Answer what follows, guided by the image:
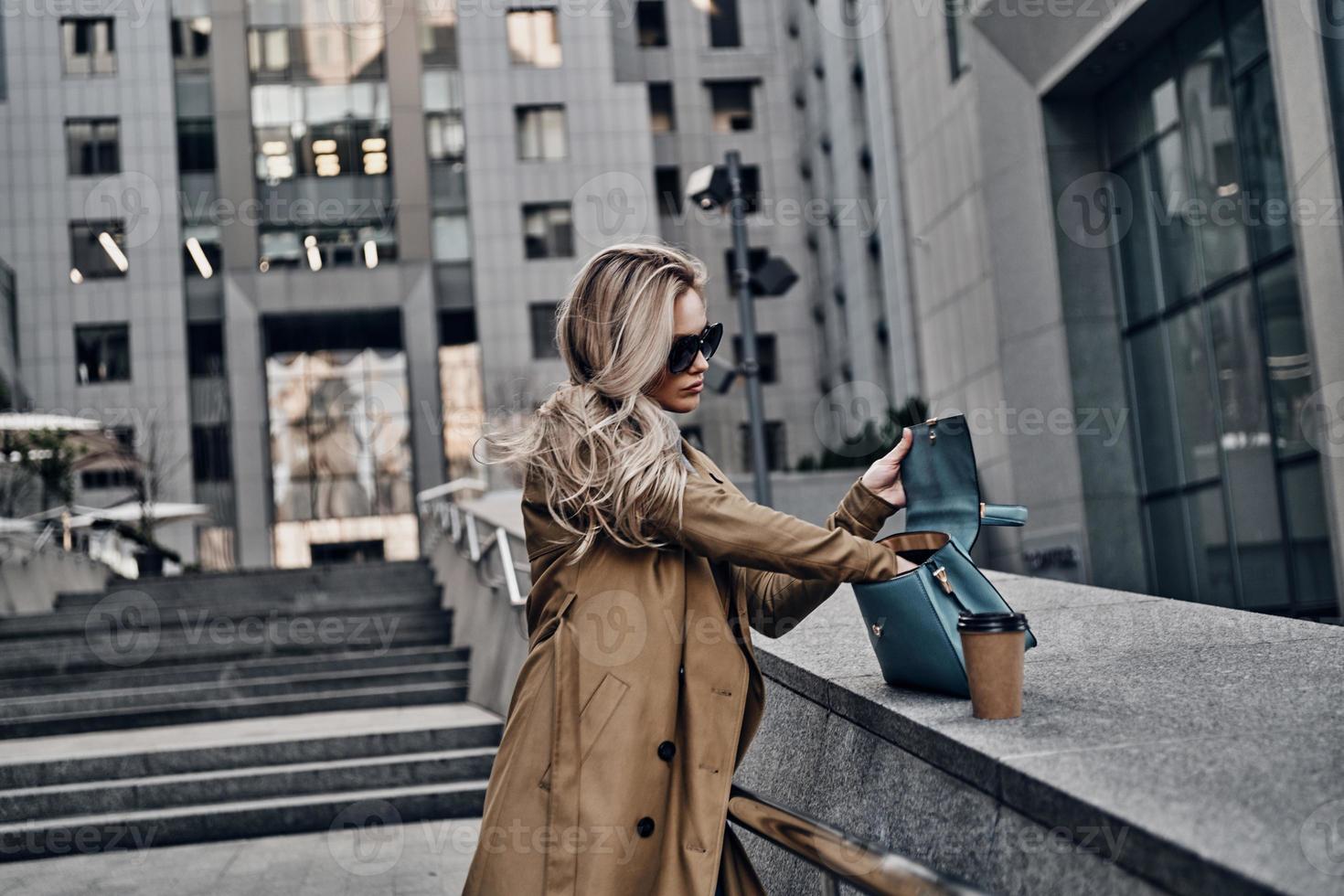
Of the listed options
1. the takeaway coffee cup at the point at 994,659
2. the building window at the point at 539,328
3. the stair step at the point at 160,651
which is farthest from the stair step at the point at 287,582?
the building window at the point at 539,328

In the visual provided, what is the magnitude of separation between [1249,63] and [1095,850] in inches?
560

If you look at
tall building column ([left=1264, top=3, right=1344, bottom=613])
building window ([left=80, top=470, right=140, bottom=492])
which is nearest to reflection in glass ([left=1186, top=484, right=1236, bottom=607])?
tall building column ([left=1264, top=3, right=1344, bottom=613])

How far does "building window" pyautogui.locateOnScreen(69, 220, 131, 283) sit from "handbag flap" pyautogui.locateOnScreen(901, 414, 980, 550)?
37500 millimetres

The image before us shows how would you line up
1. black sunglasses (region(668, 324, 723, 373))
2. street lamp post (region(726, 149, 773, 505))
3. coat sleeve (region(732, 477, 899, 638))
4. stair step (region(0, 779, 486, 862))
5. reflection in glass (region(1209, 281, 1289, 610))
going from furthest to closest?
reflection in glass (region(1209, 281, 1289, 610))
street lamp post (region(726, 149, 773, 505))
stair step (region(0, 779, 486, 862))
coat sleeve (region(732, 477, 899, 638))
black sunglasses (region(668, 324, 723, 373))

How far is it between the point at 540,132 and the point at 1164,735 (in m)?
37.8

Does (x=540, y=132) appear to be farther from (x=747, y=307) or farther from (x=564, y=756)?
(x=564, y=756)

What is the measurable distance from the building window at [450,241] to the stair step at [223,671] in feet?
90.9

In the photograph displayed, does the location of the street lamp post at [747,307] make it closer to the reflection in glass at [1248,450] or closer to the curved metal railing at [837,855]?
the reflection in glass at [1248,450]

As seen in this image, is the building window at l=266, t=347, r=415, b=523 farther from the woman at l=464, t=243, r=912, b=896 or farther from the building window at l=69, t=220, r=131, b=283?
the woman at l=464, t=243, r=912, b=896

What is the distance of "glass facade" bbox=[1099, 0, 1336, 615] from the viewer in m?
14.3

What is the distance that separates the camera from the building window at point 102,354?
36406 mm

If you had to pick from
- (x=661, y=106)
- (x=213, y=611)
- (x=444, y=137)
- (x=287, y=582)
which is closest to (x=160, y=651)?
(x=213, y=611)

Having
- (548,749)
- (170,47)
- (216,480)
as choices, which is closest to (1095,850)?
(548,749)

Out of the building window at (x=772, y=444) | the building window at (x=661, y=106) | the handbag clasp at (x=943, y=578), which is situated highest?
the building window at (x=661, y=106)
